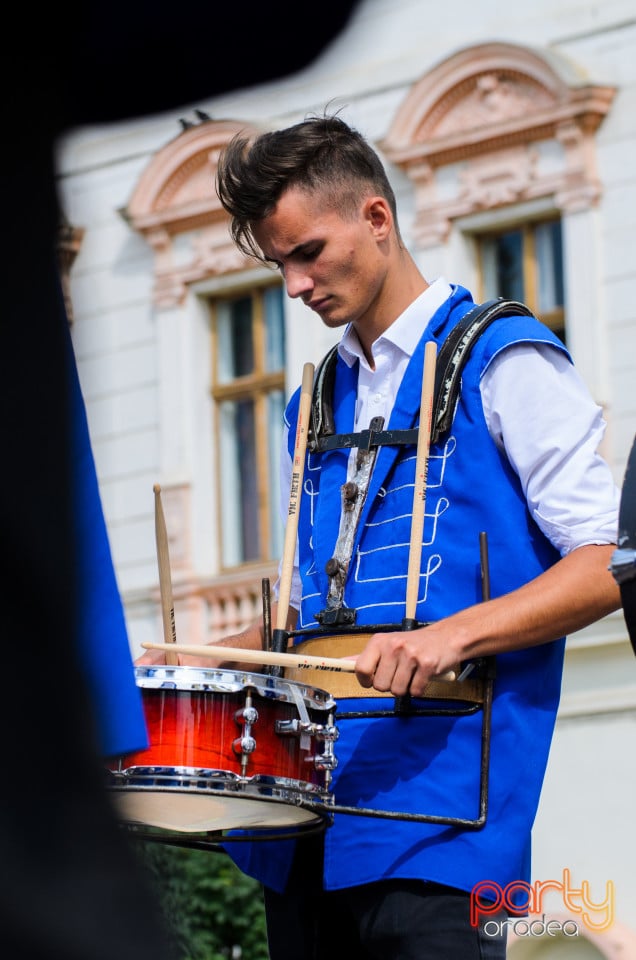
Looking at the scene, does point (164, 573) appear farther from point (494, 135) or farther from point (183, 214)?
point (183, 214)

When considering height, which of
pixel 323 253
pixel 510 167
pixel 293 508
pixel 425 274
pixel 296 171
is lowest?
pixel 293 508

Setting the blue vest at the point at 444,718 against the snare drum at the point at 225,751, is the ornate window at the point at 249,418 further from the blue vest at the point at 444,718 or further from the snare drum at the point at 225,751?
the snare drum at the point at 225,751

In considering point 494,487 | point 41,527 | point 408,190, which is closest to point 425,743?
point 494,487

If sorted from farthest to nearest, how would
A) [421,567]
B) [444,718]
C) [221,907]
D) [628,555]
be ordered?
[221,907] → [421,567] → [444,718] → [628,555]

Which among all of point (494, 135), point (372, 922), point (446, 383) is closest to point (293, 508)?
point (446, 383)

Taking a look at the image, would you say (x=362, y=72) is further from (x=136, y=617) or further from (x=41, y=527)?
(x=41, y=527)

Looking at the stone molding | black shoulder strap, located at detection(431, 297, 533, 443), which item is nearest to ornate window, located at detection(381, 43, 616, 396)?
the stone molding

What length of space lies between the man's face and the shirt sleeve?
1.11 ft

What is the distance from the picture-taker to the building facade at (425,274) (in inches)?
517

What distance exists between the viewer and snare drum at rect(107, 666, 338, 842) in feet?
9.89

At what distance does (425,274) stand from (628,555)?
12048 mm

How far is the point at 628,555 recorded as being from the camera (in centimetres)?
234

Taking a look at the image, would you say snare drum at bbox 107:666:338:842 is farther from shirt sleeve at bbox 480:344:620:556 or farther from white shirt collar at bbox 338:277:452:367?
white shirt collar at bbox 338:277:452:367

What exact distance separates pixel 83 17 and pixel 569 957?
34.7 ft
